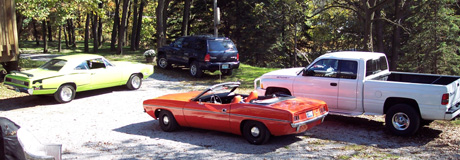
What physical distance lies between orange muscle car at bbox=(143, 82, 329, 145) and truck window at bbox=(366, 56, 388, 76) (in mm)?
1590

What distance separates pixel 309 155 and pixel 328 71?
286cm

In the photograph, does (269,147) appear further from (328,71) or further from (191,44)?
(191,44)

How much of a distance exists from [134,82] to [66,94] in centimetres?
272

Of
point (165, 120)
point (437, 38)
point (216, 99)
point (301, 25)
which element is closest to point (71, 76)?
point (165, 120)

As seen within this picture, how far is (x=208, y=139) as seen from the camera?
8586mm

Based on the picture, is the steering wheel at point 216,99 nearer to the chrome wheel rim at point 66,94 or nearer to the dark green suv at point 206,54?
the chrome wheel rim at point 66,94

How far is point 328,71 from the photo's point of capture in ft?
31.3

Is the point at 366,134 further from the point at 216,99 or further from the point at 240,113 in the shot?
the point at 216,99

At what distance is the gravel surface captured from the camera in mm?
7469

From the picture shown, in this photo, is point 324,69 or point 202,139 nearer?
point 202,139

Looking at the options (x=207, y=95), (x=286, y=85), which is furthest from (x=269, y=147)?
(x=286, y=85)

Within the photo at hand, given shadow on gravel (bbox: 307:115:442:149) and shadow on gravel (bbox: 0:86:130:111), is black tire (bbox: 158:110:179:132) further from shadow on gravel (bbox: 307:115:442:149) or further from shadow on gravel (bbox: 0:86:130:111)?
shadow on gravel (bbox: 0:86:130:111)

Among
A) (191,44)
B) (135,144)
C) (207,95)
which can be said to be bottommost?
(135,144)

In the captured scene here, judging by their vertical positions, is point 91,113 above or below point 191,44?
below
